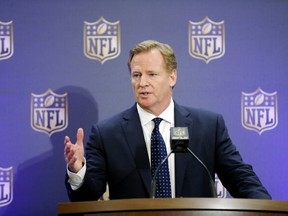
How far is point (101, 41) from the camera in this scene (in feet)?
10.3

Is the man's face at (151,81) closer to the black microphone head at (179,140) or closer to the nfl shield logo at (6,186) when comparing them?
the black microphone head at (179,140)

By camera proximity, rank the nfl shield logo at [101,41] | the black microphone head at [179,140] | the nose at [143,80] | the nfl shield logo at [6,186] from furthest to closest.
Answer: the nfl shield logo at [101,41] < the nfl shield logo at [6,186] < the nose at [143,80] < the black microphone head at [179,140]

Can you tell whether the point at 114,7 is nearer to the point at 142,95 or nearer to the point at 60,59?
the point at 60,59

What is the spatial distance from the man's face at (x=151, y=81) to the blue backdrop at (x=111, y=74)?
1.06ft

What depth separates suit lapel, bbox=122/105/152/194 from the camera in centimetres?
264

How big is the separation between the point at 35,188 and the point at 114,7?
112 centimetres

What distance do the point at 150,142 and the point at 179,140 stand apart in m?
0.63

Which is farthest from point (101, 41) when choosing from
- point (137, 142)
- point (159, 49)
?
point (137, 142)

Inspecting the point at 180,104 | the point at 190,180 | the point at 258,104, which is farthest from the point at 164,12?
the point at 190,180

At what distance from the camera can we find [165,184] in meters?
2.59

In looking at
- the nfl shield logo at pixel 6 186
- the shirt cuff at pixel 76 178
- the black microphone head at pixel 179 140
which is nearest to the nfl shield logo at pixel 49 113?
the nfl shield logo at pixel 6 186

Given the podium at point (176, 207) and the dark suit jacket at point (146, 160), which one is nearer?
the podium at point (176, 207)

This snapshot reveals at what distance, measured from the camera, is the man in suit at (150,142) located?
2.64m

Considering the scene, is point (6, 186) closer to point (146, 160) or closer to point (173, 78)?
→ point (146, 160)
